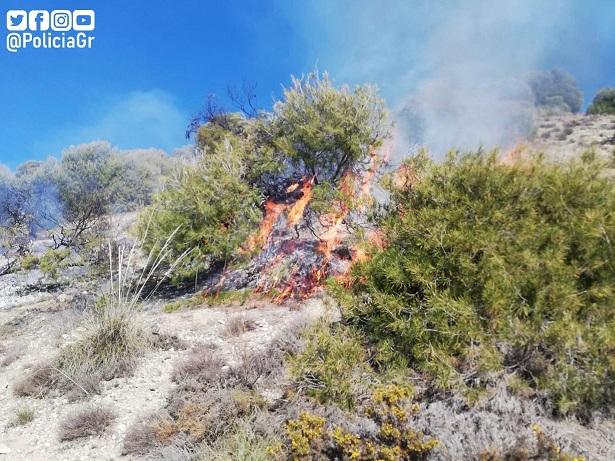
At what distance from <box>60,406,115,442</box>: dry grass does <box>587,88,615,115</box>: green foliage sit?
38.6 metres

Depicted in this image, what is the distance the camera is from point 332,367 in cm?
382

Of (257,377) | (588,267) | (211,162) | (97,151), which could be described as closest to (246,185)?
(211,162)

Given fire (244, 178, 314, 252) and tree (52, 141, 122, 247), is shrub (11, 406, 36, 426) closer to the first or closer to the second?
fire (244, 178, 314, 252)

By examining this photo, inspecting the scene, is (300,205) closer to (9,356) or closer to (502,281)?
(9,356)

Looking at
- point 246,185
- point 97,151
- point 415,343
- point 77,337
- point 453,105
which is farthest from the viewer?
point 453,105

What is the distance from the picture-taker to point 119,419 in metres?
4.78

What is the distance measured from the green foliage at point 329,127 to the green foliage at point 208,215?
163cm

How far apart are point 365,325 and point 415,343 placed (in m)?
0.62

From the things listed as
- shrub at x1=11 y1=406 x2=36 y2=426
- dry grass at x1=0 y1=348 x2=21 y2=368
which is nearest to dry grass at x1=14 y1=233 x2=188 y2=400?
shrub at x1=11 y1=406 x2=36 y2=426

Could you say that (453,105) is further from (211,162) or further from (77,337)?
(77,337)

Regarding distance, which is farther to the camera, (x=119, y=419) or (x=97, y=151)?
(x=97, y=151)

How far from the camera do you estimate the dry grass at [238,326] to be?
6.89 meters

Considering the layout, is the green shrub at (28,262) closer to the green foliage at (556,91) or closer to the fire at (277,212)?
the fire at (277,212)

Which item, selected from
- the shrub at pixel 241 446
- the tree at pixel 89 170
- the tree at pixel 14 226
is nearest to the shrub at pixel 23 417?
the shrub at pixel 241 446
